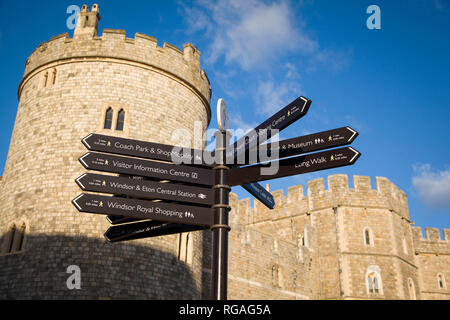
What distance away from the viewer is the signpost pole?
3.99m

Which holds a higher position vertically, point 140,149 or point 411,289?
point 411,289

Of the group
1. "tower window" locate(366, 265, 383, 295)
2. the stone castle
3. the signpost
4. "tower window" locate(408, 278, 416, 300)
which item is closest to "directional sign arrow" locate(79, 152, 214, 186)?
the signpost

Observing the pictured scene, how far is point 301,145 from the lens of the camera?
15.2 feet

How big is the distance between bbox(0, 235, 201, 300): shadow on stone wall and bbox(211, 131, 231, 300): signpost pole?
611 cm

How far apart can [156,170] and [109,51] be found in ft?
26.8

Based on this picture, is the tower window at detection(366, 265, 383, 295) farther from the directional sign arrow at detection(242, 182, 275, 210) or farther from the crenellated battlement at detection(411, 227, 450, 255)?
the directional sign arrow at detection(242, 182, 275, 210)

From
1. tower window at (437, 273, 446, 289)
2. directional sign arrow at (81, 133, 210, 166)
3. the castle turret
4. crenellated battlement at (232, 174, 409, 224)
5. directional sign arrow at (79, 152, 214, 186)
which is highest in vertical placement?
the castle turret

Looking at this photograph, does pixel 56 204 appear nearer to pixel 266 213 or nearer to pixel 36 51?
pixel 36 51

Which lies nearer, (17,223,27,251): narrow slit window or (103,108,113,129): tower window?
(17,223,27,251): narrow slit window

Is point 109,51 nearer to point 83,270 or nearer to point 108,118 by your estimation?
point 108,118

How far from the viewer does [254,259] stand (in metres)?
16.9

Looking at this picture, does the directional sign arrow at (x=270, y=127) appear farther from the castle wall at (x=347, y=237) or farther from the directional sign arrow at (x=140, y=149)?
the castle wall at (x=347, y=237)

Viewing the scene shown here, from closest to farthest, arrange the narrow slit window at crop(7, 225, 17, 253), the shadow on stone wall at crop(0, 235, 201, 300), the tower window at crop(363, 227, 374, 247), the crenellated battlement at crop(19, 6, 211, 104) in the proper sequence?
1. the shadow on stone wall at crop(0, 235, 201, 300)
2. the narrow slit window at crop(7, 225, 17, 253)
3. the crenellated battlement at crop(19, 6, 211, 104)
4. the tower window at crop(363, 227, 374, 247)


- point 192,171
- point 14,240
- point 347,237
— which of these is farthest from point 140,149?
point 347,237
